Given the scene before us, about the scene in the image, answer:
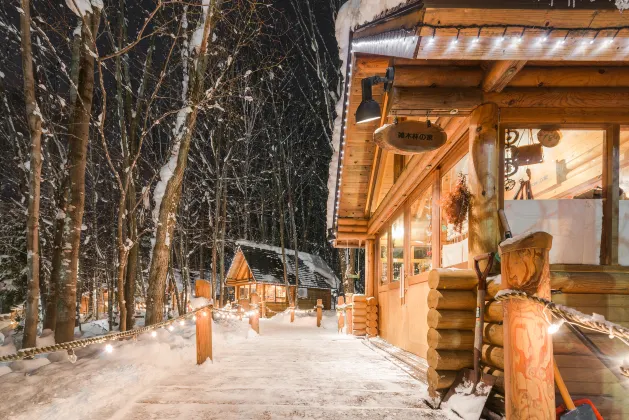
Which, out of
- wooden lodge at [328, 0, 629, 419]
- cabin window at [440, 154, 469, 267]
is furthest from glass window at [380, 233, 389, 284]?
wooden lodge at [328, 0, 629, 419]

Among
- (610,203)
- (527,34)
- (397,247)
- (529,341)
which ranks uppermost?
(527,34)

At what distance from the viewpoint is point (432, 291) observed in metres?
4.46

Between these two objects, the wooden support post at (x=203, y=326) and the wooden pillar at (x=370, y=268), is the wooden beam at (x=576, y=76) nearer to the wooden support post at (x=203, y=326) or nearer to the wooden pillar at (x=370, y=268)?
the wooden support post at (x=203, y=326)

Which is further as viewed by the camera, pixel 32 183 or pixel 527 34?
pixel 32 183

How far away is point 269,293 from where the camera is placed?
32.2m

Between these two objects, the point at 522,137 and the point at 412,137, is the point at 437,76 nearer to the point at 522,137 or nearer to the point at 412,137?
the point at 412,137

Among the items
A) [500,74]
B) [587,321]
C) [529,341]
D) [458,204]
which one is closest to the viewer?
[587,321]

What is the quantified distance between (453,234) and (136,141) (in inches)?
556

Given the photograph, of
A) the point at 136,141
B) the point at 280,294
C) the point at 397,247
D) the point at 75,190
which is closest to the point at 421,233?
the point at 397,247

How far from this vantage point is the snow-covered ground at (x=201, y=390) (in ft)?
12.4

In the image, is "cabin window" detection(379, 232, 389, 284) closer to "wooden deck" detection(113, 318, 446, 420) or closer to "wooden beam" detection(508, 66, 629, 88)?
"wooden deck" detection(113, 318, 446, 420)

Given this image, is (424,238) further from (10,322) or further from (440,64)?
(10,322)

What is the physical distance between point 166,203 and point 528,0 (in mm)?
9813

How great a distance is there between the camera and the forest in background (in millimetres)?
8844
